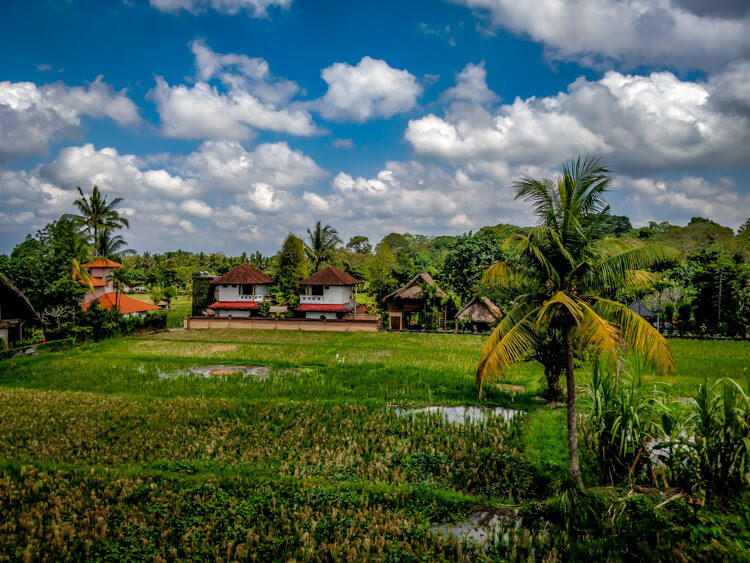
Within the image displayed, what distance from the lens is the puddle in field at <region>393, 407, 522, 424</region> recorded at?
1064 cm

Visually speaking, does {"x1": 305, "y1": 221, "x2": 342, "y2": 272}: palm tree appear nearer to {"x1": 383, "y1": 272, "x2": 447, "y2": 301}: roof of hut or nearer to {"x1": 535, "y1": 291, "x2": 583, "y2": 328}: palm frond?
{"x1": 383, "y1": 272, "x2": 447, "y2": 301}: roof of hut

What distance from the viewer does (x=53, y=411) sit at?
10.9 meters

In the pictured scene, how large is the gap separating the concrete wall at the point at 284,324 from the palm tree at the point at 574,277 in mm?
20933

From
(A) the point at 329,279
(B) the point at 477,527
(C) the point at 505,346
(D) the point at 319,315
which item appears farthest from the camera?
(A) the point at 329,279

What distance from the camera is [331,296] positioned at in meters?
32.3

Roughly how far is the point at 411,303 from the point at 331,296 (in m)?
6.53

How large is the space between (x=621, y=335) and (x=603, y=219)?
7.33 feet

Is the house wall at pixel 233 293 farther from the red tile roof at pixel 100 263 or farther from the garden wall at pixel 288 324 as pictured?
the red tile roof at pixel 100 263

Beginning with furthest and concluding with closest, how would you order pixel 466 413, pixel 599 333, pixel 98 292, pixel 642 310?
pixel 98 292 → pixel 642 310 → pixel 466 413 → pixel 599 333

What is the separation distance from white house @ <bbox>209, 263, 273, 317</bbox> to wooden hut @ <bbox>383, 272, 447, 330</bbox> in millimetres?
10812

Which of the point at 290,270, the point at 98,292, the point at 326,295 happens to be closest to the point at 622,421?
the point at 326,295

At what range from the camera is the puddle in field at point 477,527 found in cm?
585

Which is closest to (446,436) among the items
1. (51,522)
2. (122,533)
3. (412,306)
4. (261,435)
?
(261,435)

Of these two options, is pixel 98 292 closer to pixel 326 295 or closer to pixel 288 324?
pixel 288 324
